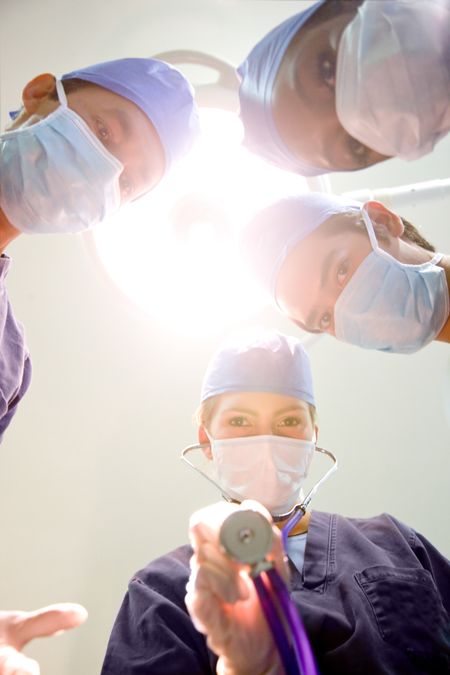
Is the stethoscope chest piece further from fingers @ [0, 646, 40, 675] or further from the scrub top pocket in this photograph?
the scrub top pocket

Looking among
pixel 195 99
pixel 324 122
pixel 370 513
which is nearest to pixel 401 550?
pixel 370 513

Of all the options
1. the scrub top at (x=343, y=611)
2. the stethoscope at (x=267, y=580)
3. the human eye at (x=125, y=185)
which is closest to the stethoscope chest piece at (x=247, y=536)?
the stethoscope at (x=267, y=580)

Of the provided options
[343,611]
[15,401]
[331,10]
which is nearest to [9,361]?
[15,401]

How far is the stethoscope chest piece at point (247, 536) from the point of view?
700mm

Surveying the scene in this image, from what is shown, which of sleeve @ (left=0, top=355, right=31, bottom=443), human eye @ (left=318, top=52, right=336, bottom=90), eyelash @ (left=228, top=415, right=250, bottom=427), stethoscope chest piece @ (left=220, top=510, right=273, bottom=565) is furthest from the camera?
sleeve @ (left=0, top=355, right=31, bottom=443)

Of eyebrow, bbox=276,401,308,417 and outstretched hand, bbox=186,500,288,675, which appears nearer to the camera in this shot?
outstretched hand, bbox=186,500,288,675

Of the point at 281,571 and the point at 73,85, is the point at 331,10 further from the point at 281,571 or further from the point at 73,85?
the point at 281,571

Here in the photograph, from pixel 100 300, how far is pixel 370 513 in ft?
3.62

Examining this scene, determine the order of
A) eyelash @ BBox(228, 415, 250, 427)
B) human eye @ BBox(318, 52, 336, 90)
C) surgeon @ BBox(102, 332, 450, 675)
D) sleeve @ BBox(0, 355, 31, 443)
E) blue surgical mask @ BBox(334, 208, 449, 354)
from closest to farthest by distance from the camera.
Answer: surgeon @ BBox(102, 332, 450, 675)
human eye @ BBox(318, 52, 336, 90)
blue surgical mask @ BBox(334, 208, 449, 354)
eyelash @ BBox(228, 415, 250, 427)
sleeve @ BBox(0, 355, 31, 443)

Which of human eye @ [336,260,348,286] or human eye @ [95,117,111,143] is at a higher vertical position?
human eye @ [95,117,111,143]

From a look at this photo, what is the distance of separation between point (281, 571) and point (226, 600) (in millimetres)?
85

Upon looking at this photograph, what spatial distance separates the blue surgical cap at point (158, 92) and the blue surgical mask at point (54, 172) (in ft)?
0.37

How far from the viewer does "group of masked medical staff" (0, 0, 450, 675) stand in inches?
33.7

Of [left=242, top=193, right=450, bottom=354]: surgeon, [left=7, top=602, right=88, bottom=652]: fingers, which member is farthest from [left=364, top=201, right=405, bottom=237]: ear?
[left=7, top=602, right=88, bottom=652]: fingers
